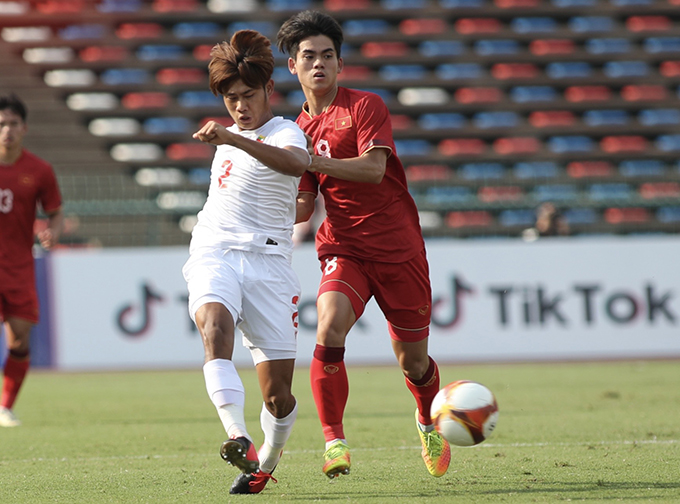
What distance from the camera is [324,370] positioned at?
4852 millimetres

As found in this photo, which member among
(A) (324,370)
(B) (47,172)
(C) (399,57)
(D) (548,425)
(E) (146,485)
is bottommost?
(D) (548,425)

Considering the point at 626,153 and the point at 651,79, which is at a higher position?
the point at 651,79

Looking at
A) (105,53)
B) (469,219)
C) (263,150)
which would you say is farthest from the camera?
(105,53)

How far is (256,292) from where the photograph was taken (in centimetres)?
438

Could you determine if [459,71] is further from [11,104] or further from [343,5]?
[11,104]

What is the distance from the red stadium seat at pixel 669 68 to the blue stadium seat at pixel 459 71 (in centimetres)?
419

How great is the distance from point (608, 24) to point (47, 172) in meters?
17.9

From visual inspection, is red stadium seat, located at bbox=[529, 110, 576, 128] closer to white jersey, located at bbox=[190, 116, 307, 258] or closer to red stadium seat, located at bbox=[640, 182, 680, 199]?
red stadium seat, located at bbox=[640, 182, 680, 199]

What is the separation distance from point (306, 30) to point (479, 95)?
1717cm

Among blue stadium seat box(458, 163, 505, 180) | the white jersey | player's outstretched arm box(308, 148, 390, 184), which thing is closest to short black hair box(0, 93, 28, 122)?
the white jersey

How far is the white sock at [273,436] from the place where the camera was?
455 cm

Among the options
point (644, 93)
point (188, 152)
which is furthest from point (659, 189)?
point (188, 152)

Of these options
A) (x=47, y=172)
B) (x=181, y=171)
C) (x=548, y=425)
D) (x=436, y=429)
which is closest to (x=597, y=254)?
(x=548, y=425)

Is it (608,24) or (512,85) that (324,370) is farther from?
(608,24)
